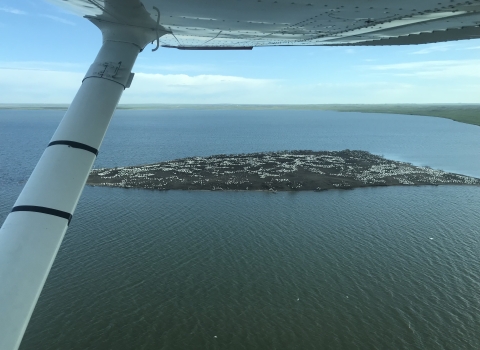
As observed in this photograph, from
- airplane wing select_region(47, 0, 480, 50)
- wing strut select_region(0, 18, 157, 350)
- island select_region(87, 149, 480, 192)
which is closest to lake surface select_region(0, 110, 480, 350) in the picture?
island select_region(87, 149, 480, 192)

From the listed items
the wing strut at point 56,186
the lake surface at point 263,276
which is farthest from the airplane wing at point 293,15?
the lake surface at point 263,276

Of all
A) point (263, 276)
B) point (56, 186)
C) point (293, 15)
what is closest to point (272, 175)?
point (263, 276)

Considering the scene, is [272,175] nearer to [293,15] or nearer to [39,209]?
[293,15]

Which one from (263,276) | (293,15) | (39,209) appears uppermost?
(293,15)

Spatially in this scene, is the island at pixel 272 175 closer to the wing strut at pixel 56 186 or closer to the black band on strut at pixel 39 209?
the wing strut at pixel 56 186

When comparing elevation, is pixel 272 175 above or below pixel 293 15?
below

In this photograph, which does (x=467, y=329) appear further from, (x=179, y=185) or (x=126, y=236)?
(x=179, y=185)
